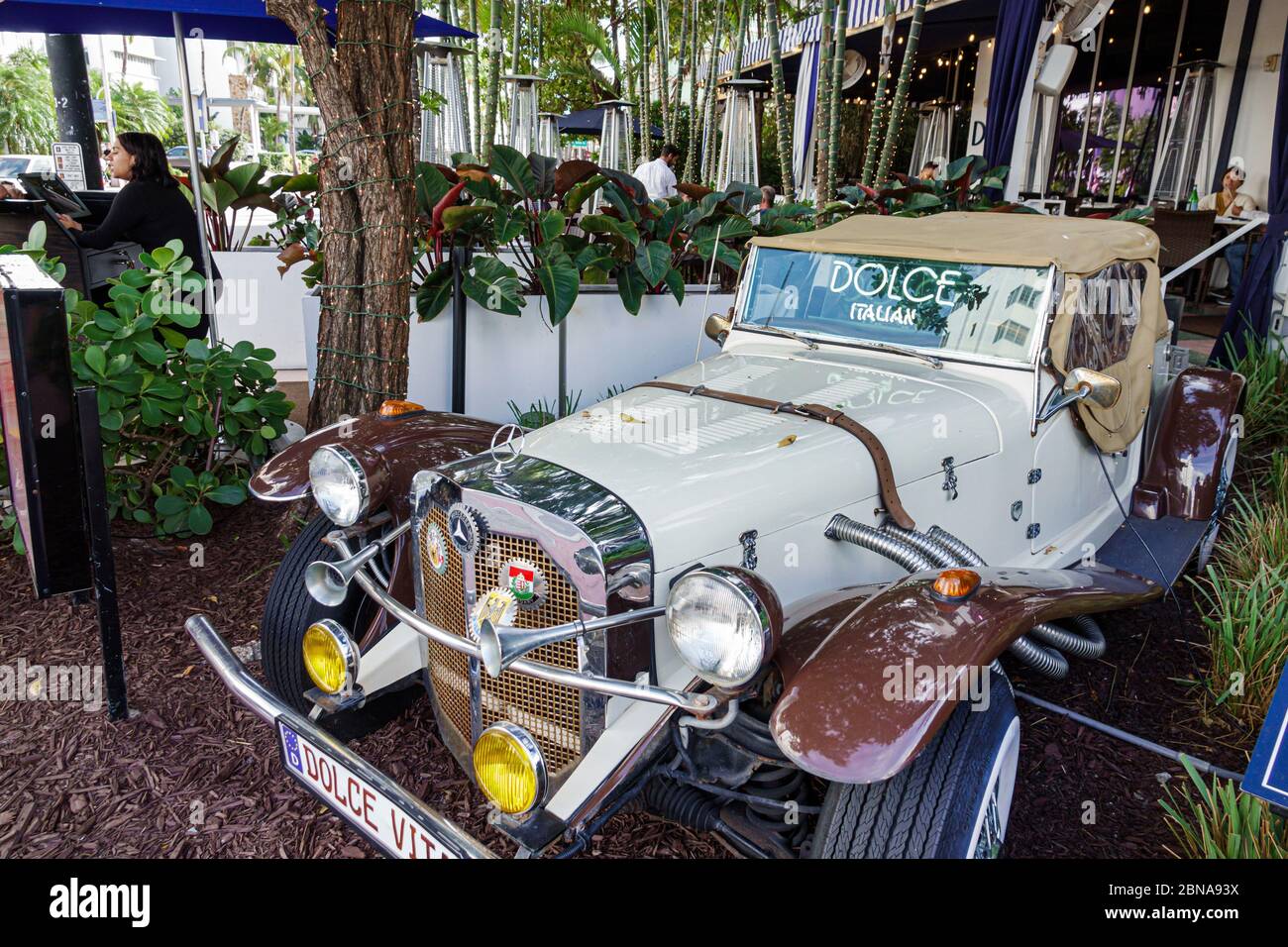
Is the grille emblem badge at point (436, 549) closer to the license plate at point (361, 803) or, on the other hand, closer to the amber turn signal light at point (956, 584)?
the license plate at point (361, 803)

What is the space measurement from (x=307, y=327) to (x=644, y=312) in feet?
6.59

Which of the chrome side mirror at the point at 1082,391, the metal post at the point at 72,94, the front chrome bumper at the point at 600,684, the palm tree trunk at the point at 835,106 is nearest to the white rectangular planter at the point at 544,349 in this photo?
the chrome side mirror at the point at 1082,391

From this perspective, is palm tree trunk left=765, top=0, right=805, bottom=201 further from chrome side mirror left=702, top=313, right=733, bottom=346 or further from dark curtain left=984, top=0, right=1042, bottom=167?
chrome side mirror left=702, top=313, right=733, bottom=346

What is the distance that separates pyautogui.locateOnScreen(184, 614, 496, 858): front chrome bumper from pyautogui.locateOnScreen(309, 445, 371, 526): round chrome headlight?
43cm

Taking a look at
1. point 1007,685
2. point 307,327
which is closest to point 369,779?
point 1007,685

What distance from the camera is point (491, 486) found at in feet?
6.89

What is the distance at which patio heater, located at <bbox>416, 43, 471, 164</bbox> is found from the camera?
11352 millimetres

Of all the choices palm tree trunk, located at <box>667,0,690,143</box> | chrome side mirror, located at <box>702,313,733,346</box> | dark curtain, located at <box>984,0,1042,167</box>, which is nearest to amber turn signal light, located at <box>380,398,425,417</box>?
chrome side mirror, located at <box>702,313,733,346</box>

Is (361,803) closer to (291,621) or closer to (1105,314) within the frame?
(291,621)

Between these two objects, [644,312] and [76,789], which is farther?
[644,312]

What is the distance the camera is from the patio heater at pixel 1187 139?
988cm
